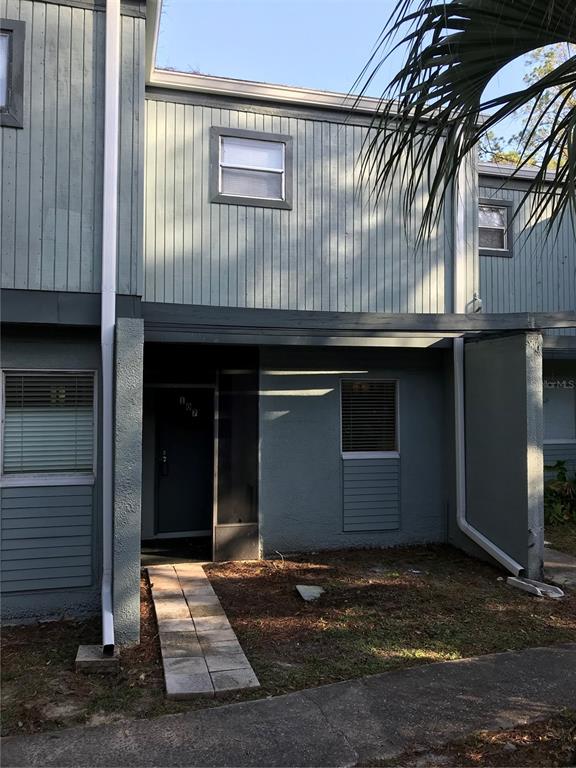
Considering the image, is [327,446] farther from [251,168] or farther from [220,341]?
[251,168]

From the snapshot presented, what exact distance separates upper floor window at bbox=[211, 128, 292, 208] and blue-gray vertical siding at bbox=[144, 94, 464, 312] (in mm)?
104

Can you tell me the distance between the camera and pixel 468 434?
7645 mm

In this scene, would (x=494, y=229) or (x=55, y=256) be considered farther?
(x=494, y=229)

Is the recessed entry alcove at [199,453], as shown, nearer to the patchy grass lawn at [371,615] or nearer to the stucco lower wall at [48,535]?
the patchy grass lawn at [371,615]

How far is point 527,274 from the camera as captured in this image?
11.2m

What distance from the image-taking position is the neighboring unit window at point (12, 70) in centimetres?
541

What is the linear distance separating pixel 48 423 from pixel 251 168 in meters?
4.14

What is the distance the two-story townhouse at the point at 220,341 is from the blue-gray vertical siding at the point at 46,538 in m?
0.02

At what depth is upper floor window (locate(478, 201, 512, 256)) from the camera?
11.0 meters

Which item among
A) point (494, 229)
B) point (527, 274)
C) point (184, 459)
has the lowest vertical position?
point (184, 459)

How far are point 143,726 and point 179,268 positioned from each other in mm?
5157

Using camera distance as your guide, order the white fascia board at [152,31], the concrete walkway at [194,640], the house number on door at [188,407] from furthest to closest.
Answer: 1. the house number on door at [188,407]
2. the white fascia board at [152,31]
3. the concrete walkway at [194,640]

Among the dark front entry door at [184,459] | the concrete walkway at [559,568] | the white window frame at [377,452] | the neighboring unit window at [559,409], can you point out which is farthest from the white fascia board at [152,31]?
the neighboring unit window at [559,409]

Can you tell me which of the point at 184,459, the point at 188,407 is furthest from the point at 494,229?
the point at 184,459
